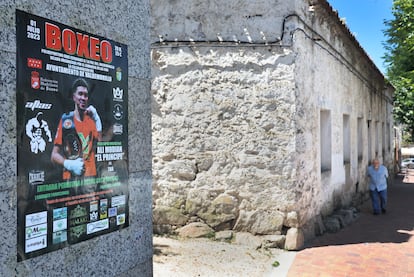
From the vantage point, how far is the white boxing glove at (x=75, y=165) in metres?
2.54

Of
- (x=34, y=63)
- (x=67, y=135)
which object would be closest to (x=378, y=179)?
(x=67, y=135)

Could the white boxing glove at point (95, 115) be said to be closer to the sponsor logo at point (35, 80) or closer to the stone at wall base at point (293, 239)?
the sponsor logo at point (35, 80)

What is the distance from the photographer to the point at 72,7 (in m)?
2.63

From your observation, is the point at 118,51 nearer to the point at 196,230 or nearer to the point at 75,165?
the point at 75,165

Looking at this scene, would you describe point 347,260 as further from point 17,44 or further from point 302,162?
point 17,44

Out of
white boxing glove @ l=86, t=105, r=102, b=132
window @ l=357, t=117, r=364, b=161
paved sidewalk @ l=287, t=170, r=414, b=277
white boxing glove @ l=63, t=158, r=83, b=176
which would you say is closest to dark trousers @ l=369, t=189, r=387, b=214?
paved sidewalk @ l=287, t=170, r=414, b=277

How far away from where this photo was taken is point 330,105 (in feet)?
28.5

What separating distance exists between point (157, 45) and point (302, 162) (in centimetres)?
289

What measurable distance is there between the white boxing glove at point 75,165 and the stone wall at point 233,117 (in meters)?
4.34

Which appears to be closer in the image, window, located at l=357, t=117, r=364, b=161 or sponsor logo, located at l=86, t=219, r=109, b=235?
sponsor logo, located at l=86, t=219, r=109, b=235

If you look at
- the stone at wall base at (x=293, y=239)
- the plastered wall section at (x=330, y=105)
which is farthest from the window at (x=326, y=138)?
the stone at wall base at (x=293, y=239)

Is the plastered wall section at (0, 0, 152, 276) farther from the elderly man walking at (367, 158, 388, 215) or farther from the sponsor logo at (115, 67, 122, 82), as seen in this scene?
the elderly man walking at (367, 158, 388, 215)

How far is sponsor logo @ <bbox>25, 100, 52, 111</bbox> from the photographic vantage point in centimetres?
232

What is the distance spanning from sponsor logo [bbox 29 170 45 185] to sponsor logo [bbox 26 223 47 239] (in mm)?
228
